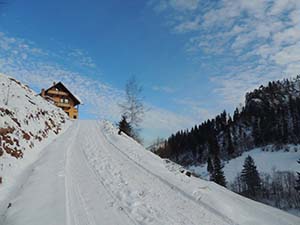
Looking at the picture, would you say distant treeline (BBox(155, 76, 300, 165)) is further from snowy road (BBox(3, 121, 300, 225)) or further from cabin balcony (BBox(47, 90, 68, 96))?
snowy road (BBox(3, 121, 300, 225))

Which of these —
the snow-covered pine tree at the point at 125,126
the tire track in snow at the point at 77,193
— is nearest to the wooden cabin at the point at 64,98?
the snow-covered pine tree at the point at 125,126

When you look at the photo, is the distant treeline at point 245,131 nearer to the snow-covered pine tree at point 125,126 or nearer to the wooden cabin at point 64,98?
the wooden cabin at point 64,98

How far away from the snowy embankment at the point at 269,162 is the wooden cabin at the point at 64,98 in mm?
46052

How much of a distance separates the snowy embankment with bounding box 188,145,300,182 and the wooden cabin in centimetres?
4605

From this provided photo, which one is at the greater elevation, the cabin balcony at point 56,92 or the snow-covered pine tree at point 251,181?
the cabin balcony at point 56,92

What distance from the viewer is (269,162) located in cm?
9912

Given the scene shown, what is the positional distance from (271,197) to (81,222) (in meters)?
79.6

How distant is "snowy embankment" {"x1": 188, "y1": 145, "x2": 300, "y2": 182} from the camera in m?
91.4

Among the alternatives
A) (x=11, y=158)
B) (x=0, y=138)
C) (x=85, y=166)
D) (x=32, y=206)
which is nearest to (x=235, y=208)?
(x=32, y=206)

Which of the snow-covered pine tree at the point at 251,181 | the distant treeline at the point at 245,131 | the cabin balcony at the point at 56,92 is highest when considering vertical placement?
the cabin balcony at the point at 56,92

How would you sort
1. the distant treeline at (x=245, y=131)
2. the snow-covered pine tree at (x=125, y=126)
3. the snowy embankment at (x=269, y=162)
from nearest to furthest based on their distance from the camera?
1. the snow-covered pine tree at (x=125, y=126)
2. the snowy embankment at (x=269, y=162)
3. the distant treeline at (x=245, y=131)

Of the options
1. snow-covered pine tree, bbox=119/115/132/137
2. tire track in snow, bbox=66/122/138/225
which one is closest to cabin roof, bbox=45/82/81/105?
snow-covered pine tree, bbox=119/115/132/137

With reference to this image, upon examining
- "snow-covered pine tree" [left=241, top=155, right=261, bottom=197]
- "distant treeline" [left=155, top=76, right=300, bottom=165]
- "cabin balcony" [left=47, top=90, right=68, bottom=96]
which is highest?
"cabin balcony" [left=47, top=90, right=68, bottom=96]

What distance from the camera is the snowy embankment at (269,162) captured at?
91.4 m
